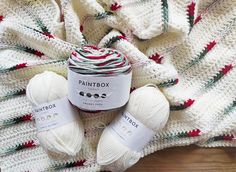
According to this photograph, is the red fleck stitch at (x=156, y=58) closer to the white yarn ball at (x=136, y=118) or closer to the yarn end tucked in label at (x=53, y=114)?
the white yarn ball at (x=136, y=118)

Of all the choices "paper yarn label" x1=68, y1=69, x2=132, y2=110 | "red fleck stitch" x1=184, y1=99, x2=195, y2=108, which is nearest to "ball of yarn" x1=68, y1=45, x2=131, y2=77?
"paper yarn label" x1=68, y1=69, x2=132, y2=110

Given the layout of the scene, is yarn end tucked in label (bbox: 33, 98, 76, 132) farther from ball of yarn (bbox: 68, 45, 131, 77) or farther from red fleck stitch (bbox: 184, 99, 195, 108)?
red fleck stitch (bbox: 184, 99, 195, 108)

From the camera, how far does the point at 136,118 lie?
0.64 meters

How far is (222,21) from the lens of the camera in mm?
722

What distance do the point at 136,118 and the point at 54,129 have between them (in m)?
0.14

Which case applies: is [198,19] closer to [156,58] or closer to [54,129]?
[156,58]

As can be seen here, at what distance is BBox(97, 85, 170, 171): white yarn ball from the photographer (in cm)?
64

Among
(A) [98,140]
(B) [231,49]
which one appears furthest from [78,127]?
(B) [231,49]

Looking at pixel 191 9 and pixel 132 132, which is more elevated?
pixel 191 9

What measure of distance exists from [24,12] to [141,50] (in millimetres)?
243

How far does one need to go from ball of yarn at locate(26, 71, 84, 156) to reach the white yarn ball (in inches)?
2.0

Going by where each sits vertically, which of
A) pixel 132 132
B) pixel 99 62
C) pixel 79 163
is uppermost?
pixel 99 62

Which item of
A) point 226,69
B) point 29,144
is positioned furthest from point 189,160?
point 29,144

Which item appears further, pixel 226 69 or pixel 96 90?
pixel 226 69
